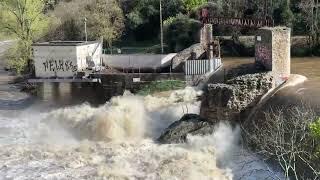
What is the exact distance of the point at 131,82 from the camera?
114 feet

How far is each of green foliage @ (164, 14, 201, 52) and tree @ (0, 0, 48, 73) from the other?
11765mm

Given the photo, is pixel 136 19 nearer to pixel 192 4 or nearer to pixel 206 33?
pixel 192 4

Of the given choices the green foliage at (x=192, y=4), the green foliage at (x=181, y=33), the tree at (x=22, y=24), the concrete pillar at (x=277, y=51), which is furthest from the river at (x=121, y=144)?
the green foliage at (x=192, y=4)

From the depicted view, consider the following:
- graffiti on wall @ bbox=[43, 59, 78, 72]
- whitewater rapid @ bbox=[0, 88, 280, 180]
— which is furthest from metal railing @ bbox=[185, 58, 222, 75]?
graffiti on wall @ bbox=[43, 59, 78, 72]

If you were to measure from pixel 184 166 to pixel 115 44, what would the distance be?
35796 millimetres

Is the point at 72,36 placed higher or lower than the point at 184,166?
higher

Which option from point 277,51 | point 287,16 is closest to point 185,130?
point 277,51

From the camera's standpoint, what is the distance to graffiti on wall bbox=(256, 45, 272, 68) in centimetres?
2647

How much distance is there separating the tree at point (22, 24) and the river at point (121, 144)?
994 cm

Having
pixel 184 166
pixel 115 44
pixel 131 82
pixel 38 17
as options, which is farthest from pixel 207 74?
pixel 115 44

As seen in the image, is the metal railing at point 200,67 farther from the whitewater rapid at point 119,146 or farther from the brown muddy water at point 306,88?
the whitewater rapid at point 119,146

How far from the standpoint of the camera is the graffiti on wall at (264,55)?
2647 cm

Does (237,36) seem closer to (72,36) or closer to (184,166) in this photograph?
(72,36)

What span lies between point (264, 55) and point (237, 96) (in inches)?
125
